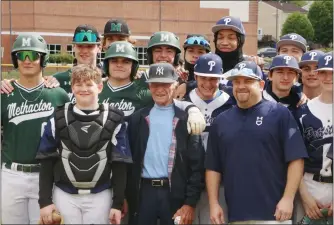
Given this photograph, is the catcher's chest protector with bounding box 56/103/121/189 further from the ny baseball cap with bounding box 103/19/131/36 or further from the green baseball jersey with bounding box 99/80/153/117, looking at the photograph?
the ny baseball cap with bounding box 103/19/131/36

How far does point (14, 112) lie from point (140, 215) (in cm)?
183

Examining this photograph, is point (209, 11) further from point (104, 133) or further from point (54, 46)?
point (104, 133)

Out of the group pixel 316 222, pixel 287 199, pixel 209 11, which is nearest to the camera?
pixel 287 199

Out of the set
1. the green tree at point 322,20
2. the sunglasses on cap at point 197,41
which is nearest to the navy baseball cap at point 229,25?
the sunglasses on cap at point 197,41

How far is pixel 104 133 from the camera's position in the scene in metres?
5.88

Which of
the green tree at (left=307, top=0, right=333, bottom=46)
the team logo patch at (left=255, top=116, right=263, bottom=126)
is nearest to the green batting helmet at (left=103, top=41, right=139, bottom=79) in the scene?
the team logo patch at (left=255, top=116, right=263, bottom=126)

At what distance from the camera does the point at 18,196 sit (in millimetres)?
6500

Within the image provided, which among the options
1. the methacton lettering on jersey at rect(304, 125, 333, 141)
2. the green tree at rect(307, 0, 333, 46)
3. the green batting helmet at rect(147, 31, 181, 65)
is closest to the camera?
the methacton lettering on jersey at rect(304, 125, 333, 141)

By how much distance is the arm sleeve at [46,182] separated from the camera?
5898mm

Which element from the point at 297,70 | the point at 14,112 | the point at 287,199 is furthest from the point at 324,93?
the point at 14,112

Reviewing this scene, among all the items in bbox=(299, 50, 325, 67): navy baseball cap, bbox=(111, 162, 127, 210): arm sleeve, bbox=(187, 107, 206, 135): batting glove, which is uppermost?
bbox=(299, 50, 325, 67): navy baseball cap

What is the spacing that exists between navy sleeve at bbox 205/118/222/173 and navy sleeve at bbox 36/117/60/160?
157 cm

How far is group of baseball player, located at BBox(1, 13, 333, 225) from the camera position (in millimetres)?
5750

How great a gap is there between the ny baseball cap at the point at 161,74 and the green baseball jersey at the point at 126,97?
481mm
